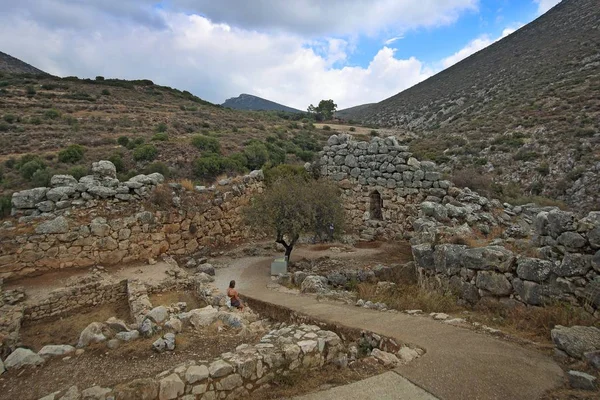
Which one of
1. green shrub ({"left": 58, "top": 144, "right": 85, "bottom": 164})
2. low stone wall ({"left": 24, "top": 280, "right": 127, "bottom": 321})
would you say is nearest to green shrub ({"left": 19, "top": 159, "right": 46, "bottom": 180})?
green shrub ({"left": 58, "top": 144, "right": 85, "bottom": 164})

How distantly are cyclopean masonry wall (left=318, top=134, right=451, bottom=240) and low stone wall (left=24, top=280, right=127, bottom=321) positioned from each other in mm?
9216

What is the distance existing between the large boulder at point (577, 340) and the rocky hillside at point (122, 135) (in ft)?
55.2

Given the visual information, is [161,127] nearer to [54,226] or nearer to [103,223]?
[103,223]

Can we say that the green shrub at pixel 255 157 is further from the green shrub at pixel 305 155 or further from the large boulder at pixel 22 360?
the large boulder at pixel 22 360

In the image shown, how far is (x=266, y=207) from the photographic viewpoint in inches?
466

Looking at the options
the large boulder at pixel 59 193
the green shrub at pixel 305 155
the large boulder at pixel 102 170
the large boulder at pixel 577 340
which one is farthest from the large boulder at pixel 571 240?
the green shrub at pixel 305 155

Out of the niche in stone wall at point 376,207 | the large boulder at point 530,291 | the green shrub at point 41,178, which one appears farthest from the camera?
the green shrub at point 41,178

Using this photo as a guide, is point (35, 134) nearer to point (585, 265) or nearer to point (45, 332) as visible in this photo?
point (45, 332)

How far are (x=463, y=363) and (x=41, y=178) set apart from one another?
69.6 feet

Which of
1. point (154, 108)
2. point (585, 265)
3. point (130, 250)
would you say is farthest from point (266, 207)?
point (154, 108)

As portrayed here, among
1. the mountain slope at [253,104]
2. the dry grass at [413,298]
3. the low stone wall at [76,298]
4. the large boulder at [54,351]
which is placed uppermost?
the mountain slope at [253,104]

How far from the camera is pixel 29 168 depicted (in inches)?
802

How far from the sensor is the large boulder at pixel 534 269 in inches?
236

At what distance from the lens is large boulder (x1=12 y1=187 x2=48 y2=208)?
11.0m
